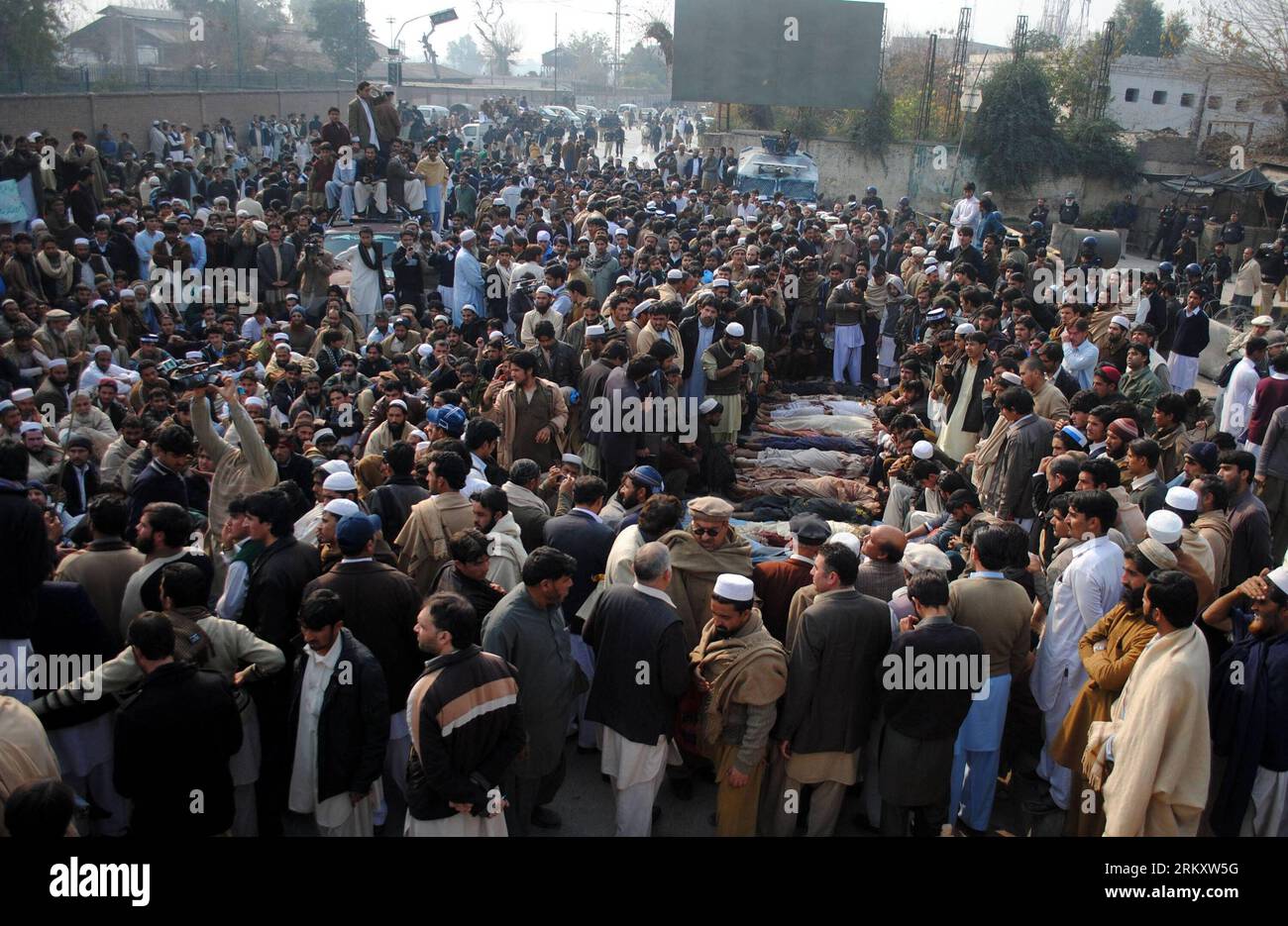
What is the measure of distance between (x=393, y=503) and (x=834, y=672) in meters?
2.68

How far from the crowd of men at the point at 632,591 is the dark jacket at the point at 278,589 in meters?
0.01

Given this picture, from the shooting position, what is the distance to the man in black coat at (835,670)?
446 cm

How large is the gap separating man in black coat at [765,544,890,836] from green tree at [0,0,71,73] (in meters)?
28.2

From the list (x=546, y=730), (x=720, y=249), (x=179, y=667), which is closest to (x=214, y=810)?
(x=179, y=667)

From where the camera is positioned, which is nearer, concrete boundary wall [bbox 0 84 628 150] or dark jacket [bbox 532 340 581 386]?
dark jacket [bbox 532 340 581 386]

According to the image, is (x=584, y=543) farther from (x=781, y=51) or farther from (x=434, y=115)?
(x=434, y=115)

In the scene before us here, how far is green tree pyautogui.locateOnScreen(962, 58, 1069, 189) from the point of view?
28031 mm

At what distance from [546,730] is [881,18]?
29.8 metres

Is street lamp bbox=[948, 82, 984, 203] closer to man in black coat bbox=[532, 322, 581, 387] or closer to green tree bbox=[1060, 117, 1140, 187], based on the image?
green tree bbox=[1060, 117, 1140, 187]

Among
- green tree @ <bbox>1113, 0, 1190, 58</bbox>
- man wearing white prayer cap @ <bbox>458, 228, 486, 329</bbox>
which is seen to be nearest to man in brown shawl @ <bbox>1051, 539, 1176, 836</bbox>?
man wearing white prayer cap @ <bbox>458, 228, 486, 329</bbox>

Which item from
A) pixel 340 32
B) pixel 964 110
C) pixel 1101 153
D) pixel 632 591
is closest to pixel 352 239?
pixel 632 591

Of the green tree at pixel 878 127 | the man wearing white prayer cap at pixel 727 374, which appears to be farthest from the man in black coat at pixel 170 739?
the green tree at pixel 878 127

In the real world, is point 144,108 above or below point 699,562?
above

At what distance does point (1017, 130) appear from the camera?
28.1m
